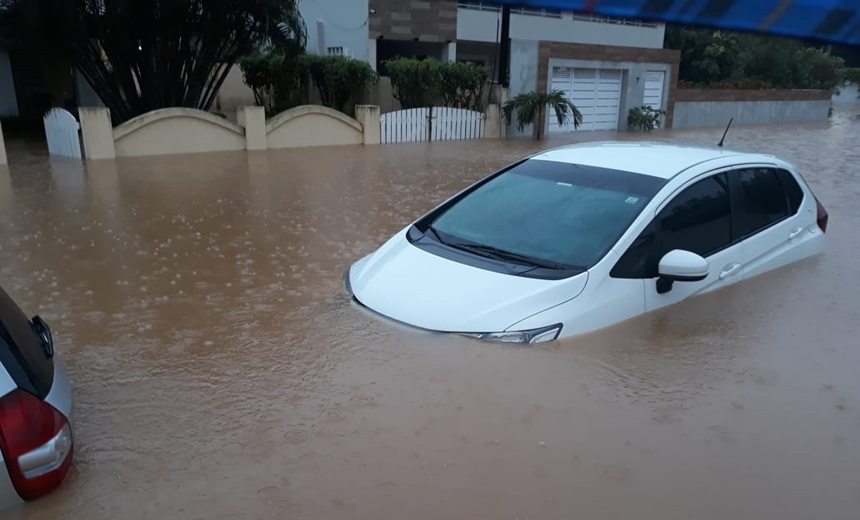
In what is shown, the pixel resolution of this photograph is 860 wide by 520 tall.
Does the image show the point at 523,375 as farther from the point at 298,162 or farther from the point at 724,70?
the point at 724,70

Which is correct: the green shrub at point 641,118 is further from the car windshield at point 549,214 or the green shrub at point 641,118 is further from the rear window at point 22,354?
the rear window at point 22,354

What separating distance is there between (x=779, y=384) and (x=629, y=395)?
0.96 m

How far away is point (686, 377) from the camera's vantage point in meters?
4.12

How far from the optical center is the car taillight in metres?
2.28

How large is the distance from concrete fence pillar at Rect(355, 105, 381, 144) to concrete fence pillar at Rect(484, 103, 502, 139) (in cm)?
349

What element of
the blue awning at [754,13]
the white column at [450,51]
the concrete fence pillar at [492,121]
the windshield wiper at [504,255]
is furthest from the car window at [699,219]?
the white column at [450,51]

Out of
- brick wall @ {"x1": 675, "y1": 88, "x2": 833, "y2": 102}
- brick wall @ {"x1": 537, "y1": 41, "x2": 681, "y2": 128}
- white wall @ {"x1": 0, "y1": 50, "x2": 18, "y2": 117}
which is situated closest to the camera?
brick wall @ {"x1": 537, "y1": 41, "x2": 681, "y2": 128}

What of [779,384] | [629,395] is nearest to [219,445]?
[629,395]

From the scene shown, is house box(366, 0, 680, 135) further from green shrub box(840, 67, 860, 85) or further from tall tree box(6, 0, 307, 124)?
green shrub box(840, 67, 860, 85)

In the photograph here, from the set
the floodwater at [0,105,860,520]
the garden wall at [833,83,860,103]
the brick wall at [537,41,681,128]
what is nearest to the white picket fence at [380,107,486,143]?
the brick wall at [537,41,681,128]

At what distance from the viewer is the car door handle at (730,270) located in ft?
16.5

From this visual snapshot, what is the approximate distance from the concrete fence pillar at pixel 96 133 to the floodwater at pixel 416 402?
7.16 metres

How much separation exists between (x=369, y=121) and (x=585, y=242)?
13.1 meters

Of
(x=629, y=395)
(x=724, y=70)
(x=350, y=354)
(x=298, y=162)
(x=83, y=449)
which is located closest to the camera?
(x=83, y=449)
